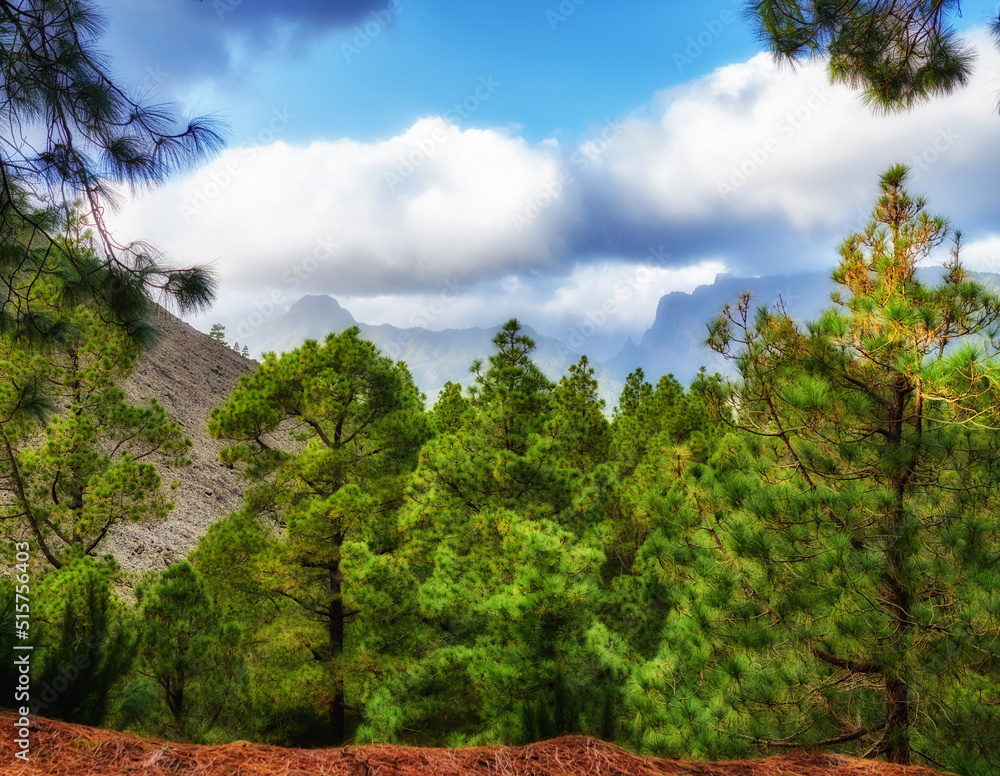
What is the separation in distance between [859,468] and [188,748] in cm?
505

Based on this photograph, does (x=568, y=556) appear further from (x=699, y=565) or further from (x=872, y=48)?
(x=872, y=48)

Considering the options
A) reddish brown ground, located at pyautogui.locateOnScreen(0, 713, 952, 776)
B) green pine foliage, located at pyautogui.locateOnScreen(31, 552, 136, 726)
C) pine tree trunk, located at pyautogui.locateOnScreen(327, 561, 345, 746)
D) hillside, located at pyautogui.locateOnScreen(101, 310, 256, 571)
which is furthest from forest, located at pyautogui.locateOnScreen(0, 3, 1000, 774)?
hillside, located at pyautogui.locateOnScreen(101, 310, 256, 571)

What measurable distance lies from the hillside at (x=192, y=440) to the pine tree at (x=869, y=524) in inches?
450

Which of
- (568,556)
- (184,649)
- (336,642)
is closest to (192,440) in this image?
(336,642)

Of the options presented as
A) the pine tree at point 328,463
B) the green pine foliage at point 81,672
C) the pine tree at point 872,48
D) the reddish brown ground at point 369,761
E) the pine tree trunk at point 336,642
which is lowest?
the pine tree trunk at point 336,642

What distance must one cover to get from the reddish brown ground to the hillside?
10065 mm

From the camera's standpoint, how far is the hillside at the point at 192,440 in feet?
65.6

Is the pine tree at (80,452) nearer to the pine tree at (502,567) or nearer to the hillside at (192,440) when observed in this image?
the hillside at (192,440)

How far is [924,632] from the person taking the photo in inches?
167

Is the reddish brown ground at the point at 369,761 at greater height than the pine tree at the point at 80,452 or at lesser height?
lesser

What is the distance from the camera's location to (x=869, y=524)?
4438 millimetres

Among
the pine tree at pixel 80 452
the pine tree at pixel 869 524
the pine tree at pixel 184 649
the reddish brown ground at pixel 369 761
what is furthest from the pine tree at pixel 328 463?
the pine tree at pixel 869 524

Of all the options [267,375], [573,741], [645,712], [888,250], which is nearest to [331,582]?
[267,375]

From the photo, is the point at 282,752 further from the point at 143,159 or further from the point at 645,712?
the point at 143,159
